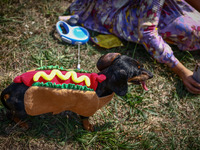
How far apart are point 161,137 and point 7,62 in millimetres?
2119

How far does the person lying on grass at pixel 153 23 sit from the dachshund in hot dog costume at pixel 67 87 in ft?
3.16

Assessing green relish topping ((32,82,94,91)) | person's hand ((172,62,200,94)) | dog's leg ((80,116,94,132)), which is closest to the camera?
green relish topping ((32,82,94,91))

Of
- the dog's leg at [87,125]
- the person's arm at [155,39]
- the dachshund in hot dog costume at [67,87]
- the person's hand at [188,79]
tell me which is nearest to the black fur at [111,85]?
the dachshund in hot dog costume at [67,87]

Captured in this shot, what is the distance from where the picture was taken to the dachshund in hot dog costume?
1.49 m

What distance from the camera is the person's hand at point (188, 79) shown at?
2354mm

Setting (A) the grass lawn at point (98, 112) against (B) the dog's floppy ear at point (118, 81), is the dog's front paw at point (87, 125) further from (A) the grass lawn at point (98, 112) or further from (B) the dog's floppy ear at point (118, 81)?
(B) the dog's floppy ear at point (118, 81)

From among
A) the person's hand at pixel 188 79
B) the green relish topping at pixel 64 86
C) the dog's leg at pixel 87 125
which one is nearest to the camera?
the green relish topping at pixel 64 86

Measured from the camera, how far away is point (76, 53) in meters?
2.65

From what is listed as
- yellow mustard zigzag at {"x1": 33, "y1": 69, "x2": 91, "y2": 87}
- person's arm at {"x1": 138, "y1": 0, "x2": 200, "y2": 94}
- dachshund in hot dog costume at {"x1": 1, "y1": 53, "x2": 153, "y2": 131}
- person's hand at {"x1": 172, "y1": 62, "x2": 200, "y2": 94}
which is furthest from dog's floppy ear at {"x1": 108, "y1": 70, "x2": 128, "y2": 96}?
person's hand at {"x1": 172, "y1": 62, "x2": 200, "y2": 94}

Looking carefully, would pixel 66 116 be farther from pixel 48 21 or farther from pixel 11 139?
pixel 48 21

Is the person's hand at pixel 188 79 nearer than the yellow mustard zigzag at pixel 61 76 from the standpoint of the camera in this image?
No

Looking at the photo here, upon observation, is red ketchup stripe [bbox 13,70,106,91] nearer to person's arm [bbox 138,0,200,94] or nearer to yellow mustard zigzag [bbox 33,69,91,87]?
yellow mustard zigzag [bbox 33,69,91,87]

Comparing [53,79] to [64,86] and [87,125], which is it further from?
[87,125]

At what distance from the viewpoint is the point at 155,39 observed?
7.97 feet
